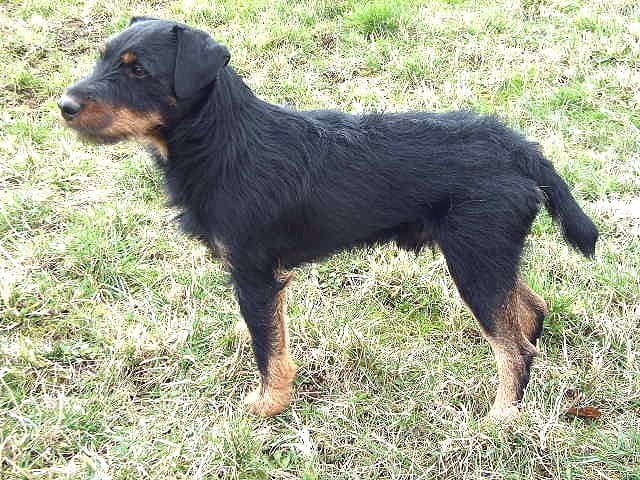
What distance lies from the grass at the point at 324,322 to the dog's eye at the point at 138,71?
107cm

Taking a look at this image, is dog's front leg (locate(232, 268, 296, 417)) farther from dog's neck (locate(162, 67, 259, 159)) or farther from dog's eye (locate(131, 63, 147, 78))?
dog's eye (locate(131, 63, 147, 78))

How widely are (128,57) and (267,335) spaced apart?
62.9 inches

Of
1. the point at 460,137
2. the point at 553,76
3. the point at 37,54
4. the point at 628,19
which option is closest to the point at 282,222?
the point at 460,137

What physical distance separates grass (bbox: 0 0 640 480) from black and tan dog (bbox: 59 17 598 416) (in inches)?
19.4

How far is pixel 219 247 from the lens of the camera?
9.88 feet

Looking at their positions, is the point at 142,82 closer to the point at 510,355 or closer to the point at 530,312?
the point at 510,355

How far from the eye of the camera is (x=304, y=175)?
3006 mm

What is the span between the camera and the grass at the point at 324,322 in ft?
10.2

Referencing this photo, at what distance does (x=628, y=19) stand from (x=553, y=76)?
1.60m

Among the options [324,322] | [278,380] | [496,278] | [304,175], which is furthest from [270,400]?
[496,278]

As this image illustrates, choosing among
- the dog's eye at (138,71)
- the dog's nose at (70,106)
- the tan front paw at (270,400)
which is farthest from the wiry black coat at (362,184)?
the tan front paw at (270,400)

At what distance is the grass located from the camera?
3.10 m

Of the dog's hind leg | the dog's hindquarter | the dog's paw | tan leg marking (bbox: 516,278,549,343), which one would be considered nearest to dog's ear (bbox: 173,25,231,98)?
the dog's hindquarter

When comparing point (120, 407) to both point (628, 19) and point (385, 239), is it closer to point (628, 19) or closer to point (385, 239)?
point (385, 239)
